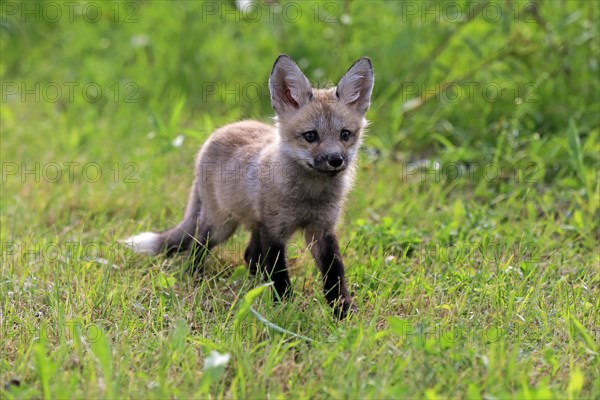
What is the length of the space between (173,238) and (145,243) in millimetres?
193

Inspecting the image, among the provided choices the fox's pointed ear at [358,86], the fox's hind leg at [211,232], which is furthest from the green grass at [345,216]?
the fox's pointed ear at [358,86]

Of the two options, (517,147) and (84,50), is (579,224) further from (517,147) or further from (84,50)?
(84,50)

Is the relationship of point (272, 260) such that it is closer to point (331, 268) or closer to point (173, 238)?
point (331, 268)

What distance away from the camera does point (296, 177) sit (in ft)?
14.3

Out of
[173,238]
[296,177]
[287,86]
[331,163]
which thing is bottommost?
[173,238]

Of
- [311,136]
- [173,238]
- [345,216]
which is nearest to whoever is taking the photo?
[311,136]

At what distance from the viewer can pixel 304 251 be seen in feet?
15.1

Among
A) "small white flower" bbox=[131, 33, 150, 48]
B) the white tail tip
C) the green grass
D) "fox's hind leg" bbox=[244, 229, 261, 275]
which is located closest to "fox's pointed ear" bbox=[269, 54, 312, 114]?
"fox's hind leg" bbox=[244, 229, 261, 275]

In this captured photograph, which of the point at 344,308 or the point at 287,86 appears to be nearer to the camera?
the point at 344,308

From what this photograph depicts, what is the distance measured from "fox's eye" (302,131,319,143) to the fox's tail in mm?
907

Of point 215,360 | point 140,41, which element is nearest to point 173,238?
point 215,360

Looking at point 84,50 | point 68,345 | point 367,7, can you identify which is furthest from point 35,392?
point 84,50

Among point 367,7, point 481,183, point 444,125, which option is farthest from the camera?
point 367,7

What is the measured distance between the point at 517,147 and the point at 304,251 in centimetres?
235
